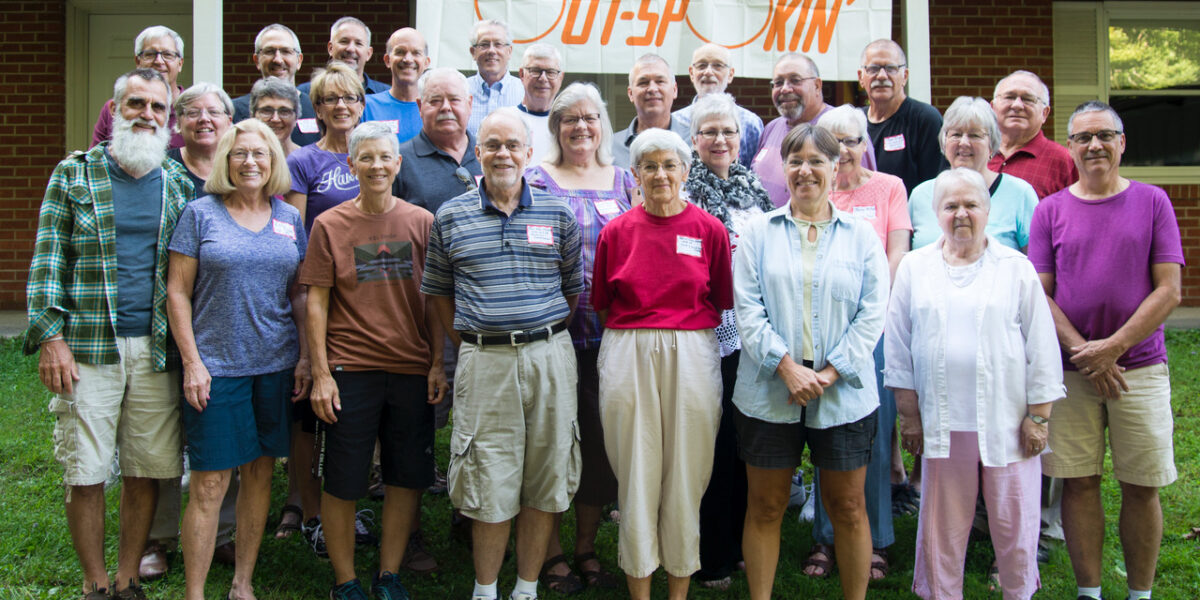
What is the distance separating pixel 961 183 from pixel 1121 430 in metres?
1.20

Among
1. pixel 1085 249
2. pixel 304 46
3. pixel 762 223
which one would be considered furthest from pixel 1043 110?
pixel 304 46

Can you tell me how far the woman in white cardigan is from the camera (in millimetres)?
3379

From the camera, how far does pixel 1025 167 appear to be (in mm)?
4328

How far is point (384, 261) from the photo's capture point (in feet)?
11.8

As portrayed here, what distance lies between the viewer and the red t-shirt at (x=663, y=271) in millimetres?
3408

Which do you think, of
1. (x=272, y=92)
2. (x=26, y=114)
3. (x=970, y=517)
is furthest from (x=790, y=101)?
(x=26, y=114)

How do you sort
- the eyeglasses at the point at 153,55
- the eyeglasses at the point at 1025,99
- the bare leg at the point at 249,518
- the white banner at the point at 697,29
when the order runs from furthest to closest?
the white banner at the point at 697,29, the eyeglasses at the point at 153,55, the eyeglasses at the point at 1025,99, the bare leg at the point at 249,518

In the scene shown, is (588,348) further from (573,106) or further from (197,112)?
(197,112)

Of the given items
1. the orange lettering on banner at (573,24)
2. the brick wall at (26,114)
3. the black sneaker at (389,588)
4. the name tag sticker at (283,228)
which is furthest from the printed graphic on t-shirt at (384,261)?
the brick wall at (26,114)

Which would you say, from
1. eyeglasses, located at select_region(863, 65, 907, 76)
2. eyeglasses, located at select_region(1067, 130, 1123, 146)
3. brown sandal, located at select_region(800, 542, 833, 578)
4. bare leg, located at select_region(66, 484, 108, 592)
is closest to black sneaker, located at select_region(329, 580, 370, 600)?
bare leg, located at select_region(66, 484, 108, 592)

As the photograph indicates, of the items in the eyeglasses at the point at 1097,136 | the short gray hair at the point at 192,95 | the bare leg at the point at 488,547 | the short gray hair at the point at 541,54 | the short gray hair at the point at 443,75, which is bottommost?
the bare leg at the point at 488,547

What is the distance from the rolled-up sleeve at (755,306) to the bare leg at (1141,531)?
1.64 m

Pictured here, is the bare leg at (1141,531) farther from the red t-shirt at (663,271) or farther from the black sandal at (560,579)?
the black sandal at (560,579)

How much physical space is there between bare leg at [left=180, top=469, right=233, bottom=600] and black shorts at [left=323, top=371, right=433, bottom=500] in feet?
1.47
